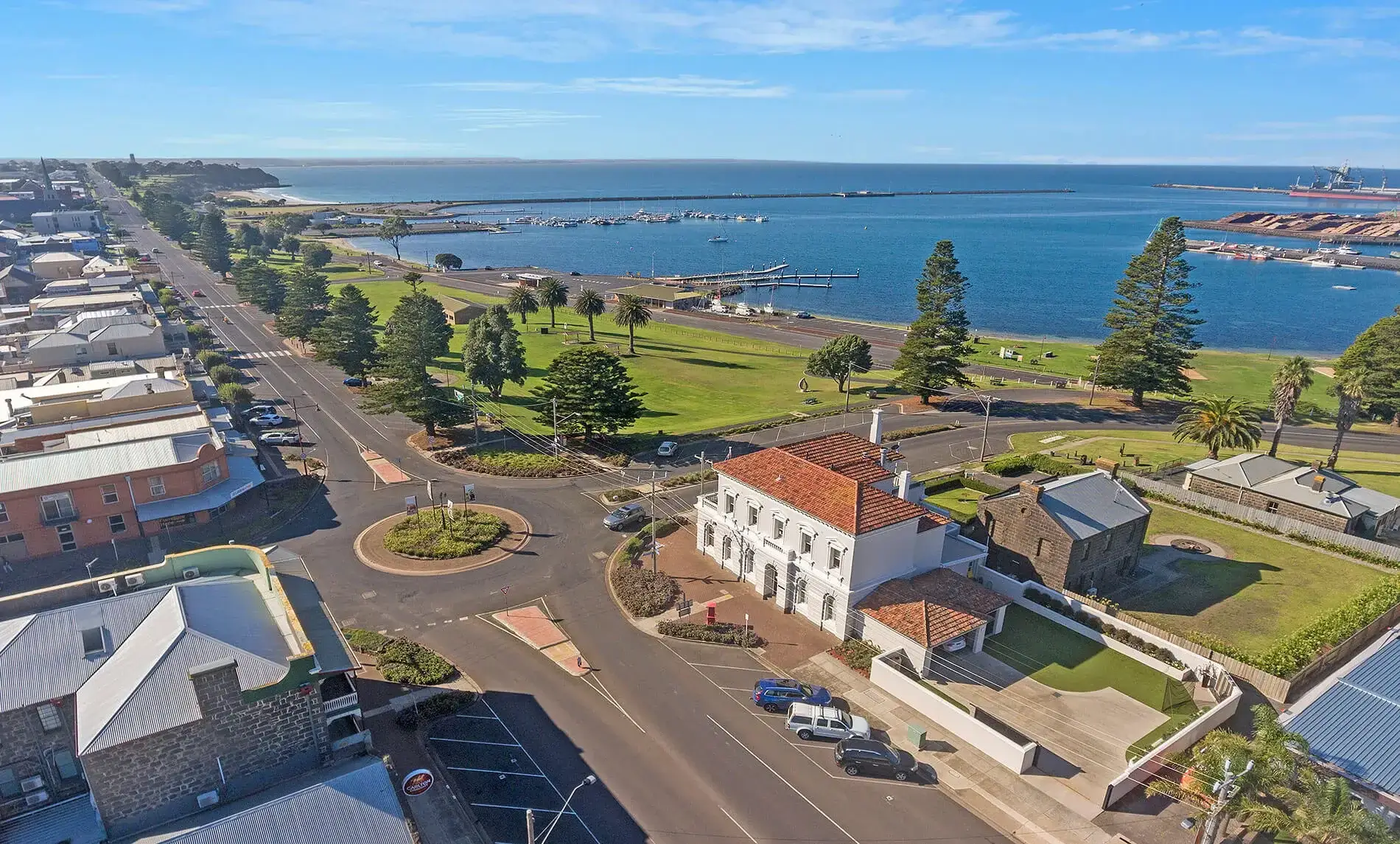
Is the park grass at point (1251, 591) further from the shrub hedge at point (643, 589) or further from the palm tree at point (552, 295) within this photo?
the palm tree at point (552, 295)

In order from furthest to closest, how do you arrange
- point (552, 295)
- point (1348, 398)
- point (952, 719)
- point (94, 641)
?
point (552, 295), point (1348, 398), point (952, 719), point (94, 641)

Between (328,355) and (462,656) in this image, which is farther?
(328,355)

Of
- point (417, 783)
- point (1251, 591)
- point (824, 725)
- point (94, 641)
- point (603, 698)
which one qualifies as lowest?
point (603, 698)

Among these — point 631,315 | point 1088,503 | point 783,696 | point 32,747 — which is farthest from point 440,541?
point 631,315

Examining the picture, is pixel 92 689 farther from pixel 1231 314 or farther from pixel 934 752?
pixel 1231 314

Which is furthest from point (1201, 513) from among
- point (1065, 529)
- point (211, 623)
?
point (211, 623)

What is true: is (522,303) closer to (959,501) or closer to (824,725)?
(959,501)

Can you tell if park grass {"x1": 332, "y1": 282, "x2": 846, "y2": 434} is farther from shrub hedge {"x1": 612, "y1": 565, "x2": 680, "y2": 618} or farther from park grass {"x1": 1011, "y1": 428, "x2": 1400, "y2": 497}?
shrub hedge {"x1": 612, "y1": 565, "x2": 680, "y2": 618}
